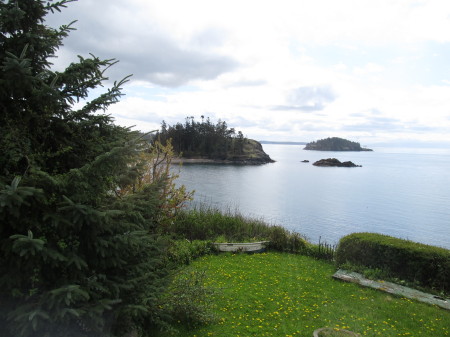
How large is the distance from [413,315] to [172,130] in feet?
302

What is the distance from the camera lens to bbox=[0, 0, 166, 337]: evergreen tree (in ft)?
10.7

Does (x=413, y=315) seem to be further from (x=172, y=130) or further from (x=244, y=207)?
(x=172, y=130)

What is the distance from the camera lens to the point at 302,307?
24.7ft

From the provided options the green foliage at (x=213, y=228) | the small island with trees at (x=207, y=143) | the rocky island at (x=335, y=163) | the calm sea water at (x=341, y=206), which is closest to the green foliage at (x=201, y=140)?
the small island with trees at (x=207, y=143)

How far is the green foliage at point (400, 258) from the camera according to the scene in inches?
360

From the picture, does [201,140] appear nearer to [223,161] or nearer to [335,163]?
[223,161]

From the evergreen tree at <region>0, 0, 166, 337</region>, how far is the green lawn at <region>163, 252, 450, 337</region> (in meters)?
2.66

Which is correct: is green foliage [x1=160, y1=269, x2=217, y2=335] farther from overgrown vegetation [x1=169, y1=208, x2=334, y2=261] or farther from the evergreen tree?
overgrown vegetation [x1=169, y1=208, x2=334, y2=261]

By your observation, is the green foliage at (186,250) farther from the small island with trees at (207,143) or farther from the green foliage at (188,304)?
the small island with trees at (207,143)

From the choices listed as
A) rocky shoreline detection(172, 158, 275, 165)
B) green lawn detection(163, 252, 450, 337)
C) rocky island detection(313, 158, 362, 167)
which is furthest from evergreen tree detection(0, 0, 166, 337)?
rocky island detection(313, 158, 362, 167)

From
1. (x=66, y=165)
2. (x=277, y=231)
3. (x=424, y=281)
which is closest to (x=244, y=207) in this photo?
(x=277, y=231)

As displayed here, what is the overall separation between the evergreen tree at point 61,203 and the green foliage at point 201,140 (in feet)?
297

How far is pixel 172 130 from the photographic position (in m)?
96.1

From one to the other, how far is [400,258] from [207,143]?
90176mm
